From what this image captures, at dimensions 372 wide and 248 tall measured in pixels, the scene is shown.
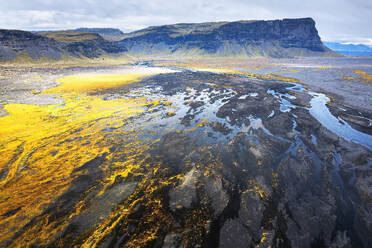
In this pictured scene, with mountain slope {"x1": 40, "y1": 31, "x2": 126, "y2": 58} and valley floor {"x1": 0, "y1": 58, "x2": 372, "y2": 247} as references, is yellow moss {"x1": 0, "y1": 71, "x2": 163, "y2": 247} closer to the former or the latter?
valley floor {"x1": 0, "y1": 58, "x2": 372, "y2": 247}

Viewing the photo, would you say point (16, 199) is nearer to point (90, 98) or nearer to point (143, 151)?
point (143, 151)

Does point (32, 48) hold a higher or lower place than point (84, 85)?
higher

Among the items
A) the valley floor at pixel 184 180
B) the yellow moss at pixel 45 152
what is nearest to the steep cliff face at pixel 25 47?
the yellow moss at pixel 45 152

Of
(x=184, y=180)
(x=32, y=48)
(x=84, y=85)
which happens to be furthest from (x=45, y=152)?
(x=32, y=48)

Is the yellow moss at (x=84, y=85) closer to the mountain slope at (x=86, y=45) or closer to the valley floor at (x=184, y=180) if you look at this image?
the valley floor at (x=184, y=180)

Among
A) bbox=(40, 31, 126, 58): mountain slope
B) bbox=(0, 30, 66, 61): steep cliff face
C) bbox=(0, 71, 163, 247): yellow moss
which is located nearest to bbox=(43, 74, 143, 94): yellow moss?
bbox=(0, 71, 163, 247): yellow moss

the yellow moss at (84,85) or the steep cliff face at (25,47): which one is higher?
the steep cliff face at (25,47)

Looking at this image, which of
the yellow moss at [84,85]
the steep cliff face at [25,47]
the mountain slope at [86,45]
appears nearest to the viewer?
the yellow moss at [84,85]

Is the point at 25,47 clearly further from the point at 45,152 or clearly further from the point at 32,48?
the point at 45,152
